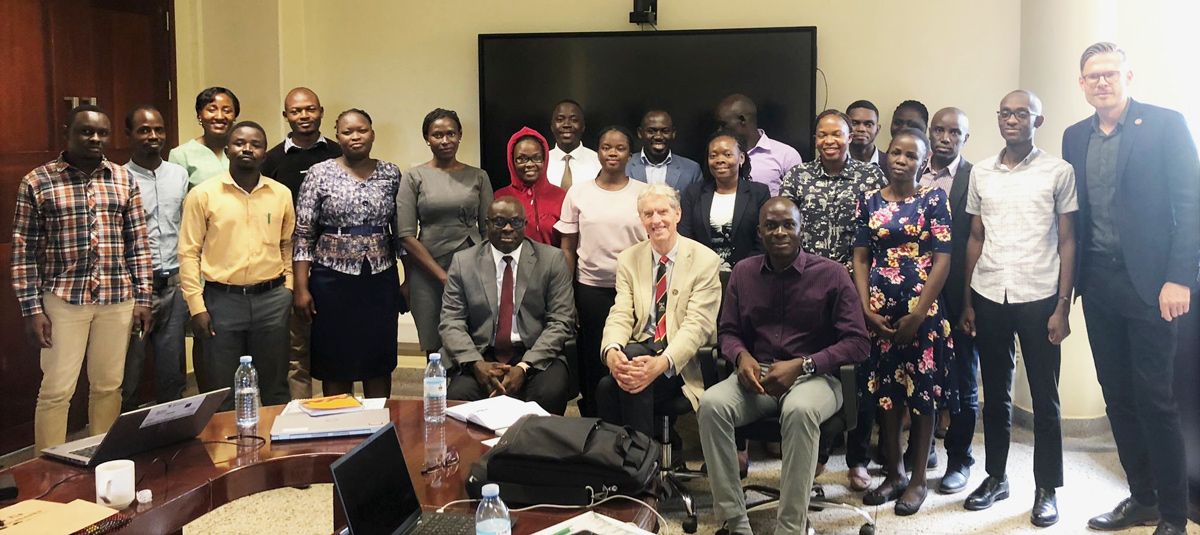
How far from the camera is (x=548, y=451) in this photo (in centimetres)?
235

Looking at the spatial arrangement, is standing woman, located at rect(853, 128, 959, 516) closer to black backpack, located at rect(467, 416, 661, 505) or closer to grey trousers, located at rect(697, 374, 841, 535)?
grey trousers, located at rect(697, 374, 841, 535)

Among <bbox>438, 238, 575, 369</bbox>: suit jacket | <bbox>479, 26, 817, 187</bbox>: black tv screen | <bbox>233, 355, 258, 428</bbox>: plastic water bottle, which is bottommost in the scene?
<bbox>233, 355, 258, 428</bbox>: plastic water bottle

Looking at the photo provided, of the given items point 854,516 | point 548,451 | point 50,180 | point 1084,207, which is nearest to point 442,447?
point 548,451

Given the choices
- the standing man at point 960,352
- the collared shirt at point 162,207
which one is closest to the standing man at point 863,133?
the standing man at point 960,352

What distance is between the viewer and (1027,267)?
3727 mm

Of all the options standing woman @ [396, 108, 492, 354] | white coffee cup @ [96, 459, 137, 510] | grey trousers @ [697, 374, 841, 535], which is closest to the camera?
white coffee cup @ [96, 459, 137, 510]

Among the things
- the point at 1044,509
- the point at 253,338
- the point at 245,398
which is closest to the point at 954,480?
the point at 1044,509

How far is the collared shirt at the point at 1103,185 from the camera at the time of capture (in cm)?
355

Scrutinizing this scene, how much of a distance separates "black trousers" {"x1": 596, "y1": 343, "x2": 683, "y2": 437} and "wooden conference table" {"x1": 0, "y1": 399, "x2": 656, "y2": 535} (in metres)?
1.03

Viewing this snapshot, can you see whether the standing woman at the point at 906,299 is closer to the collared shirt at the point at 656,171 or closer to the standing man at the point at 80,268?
the collared shirt at the point at 656,171

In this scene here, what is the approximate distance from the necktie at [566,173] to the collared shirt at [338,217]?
1.02 m

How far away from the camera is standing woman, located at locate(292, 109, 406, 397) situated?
428cm

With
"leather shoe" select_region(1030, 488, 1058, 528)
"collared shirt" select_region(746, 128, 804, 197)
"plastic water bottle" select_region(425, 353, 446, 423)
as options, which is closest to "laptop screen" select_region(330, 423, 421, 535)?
"plastic water bottle" select_region(425, 353, 446, 423)

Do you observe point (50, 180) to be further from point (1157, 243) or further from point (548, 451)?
point (1157, 243)
